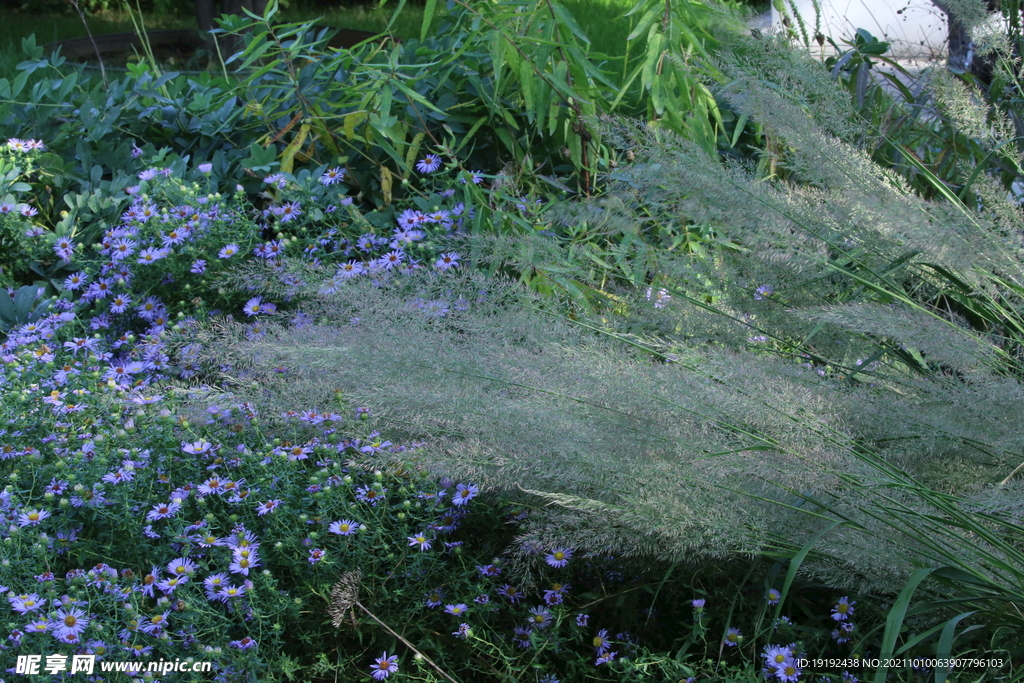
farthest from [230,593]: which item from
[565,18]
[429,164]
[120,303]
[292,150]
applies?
[565,18]

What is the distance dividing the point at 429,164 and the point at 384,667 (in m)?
1.49

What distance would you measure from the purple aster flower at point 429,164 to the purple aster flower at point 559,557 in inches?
52.3

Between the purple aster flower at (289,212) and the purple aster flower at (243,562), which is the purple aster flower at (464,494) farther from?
the purple aster flower at (289,212)

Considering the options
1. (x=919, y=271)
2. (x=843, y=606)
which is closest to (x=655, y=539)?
(x=843, y=606)

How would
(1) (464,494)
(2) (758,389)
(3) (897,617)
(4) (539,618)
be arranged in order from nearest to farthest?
(3) (897,617) < (2) (758,389) < (4) (539,618) < (1) (464,494)

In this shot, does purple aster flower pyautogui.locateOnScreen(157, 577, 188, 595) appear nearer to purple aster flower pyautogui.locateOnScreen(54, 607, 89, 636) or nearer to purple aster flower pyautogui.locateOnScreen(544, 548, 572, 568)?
purple aster flower pyautogui.locateOnScreen(54, 607, 89, 636)

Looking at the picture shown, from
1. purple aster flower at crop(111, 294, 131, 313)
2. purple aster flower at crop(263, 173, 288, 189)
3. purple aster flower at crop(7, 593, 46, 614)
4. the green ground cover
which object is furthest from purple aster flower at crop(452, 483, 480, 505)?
purple aster flower at crop(263, 173, 288, 189)

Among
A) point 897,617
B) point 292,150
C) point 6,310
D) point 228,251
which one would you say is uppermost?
point 897,617

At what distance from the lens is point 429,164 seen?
233cm

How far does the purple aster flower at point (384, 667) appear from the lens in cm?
112

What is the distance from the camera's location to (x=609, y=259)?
2.01m

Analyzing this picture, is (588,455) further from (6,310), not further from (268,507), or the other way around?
(6,310)

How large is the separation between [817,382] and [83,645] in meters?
1.04

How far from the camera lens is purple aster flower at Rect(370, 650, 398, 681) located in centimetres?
112
